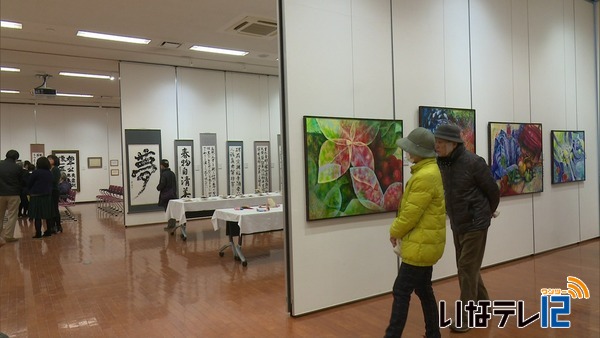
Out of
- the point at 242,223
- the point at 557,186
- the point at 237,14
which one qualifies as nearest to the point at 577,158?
the point at 557,186

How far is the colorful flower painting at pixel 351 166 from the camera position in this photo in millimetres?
4227

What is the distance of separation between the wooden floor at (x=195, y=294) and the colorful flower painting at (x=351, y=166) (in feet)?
3.56

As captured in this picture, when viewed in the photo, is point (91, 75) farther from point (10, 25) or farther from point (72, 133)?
point (72, 133)

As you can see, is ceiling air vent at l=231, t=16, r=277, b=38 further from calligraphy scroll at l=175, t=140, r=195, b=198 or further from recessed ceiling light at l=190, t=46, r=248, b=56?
calligraphy scroll at l=175, t=140, r=195, b=198

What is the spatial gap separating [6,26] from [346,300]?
26.1 feet

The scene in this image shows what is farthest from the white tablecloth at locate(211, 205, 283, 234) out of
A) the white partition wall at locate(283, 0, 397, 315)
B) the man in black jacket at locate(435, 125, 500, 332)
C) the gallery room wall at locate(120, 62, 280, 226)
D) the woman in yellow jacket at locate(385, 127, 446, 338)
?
the gallery room wall at locate(120, 62, 280, 226)

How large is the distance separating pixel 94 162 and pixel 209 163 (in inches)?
343

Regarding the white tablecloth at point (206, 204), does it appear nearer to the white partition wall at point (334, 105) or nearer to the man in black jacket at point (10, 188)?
the man in black jacket at point (10, 188)

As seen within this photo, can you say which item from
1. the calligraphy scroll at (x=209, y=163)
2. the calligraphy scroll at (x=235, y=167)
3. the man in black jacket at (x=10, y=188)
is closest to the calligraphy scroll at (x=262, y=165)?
Answer: the calligraphy scroll at (x=235, y=167)

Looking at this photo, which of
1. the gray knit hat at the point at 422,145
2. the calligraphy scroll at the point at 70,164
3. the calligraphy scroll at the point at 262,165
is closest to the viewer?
the gray knit hat at the point at 422,145

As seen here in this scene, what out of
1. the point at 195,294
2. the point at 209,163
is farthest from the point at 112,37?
the point at 195,294

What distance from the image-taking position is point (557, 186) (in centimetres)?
689

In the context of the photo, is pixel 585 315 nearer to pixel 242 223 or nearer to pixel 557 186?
pixel 557 186

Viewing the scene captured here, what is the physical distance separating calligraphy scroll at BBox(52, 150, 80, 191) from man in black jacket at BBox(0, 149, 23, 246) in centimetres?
912
